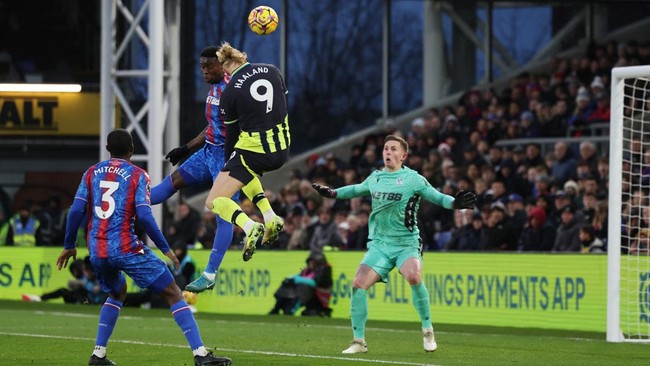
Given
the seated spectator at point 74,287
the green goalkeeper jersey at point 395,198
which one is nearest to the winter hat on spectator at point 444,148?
the seated spectator at point 74,287

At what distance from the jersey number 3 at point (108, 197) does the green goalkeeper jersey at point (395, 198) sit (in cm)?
305

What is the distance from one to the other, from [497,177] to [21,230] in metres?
9.72

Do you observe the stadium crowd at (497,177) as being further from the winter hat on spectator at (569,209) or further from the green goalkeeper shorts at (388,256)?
the green goalkeeper shorts at (388,256)

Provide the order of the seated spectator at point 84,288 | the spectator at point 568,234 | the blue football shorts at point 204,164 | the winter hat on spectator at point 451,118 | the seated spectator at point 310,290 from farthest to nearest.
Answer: the winter hat on spectator at point 451,118, the seated spectator at point 84,288, the seated spectator at point 310,290, the spectator at point 568,234, the blue football shorts at point 204,164

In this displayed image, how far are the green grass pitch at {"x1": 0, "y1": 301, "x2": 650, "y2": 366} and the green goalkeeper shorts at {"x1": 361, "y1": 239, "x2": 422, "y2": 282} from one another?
827 mm

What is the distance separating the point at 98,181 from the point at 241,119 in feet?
4.31

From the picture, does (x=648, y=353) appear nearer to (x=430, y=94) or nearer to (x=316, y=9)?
(x=430, y=94)

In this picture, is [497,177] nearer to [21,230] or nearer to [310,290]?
[310,290]

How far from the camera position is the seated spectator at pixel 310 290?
20250mm

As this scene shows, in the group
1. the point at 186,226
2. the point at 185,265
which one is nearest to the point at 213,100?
the point at 185,265

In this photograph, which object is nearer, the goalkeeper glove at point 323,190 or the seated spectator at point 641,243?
the goalkeeper glove at point 323,190

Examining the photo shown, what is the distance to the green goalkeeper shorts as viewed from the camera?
13297 millimetres

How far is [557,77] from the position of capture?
2539 cm

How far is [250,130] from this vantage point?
443 inches
